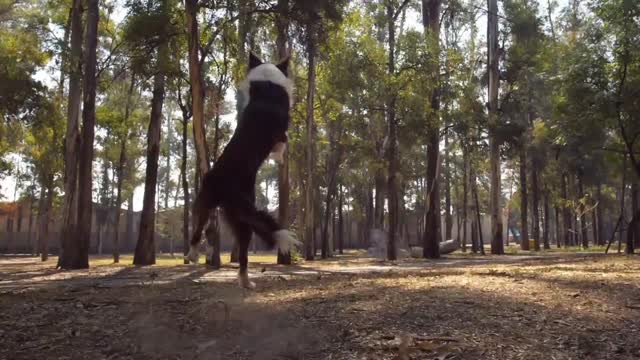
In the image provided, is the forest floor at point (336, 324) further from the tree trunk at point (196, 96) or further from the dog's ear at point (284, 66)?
the tree trunk at point (196, 96)

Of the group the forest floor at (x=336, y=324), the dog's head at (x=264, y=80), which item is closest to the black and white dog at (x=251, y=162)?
the dog's head at (x=264, y=80)

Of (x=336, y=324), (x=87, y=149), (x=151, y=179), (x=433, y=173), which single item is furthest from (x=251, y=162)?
(x=433, y=173)

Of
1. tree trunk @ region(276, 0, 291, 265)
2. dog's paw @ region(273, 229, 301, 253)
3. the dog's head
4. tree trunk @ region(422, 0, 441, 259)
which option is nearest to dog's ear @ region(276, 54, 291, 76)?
the dog's head

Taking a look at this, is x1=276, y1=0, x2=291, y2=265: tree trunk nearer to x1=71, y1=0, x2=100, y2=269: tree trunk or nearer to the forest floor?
x1=71, y1=0, x2=100, y2=269: tree trunk

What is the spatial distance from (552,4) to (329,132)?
20473mm

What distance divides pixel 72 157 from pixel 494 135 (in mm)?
20486

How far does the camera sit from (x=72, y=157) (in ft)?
58.1

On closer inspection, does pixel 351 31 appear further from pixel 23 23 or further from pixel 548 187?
pixel 548 187

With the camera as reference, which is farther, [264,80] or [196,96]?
[196,96]

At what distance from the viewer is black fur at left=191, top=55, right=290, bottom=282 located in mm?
6191

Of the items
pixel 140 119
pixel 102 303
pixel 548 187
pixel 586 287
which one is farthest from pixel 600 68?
pixel 548 187

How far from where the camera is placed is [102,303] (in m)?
6.75

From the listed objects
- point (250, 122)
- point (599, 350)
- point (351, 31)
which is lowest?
point (599, 350)

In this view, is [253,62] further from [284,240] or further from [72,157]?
[72,157]
